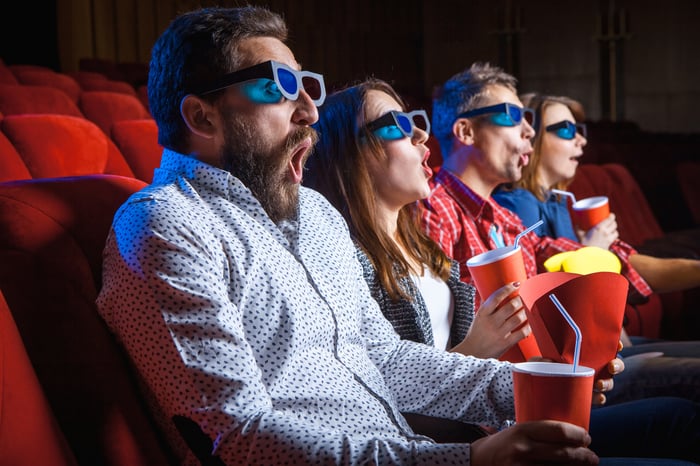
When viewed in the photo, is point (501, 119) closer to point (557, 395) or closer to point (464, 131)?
point (464, 131)

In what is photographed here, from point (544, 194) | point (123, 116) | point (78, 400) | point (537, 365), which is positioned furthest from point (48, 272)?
point (544, 194)

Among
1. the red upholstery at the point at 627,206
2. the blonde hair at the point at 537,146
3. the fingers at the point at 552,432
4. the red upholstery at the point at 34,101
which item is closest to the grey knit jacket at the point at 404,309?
the fingers at the point at 552,432

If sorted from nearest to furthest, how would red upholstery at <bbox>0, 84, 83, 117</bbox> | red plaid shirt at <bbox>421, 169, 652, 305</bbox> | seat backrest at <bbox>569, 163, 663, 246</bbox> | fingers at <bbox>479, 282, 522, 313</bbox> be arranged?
1. fingers at <bbox>479, 282, 522, 313</bbox>
2. red plaid shirt at <bbox>421, 169, 652, 305</bbox>
3. red upholstery at <bbox>0, 84, 83, 117</bbox>
4. seat backrest at <bbox>569, 163, 663, 246</bbox>

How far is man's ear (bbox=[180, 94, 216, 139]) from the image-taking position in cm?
72

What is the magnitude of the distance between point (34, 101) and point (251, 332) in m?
1.10

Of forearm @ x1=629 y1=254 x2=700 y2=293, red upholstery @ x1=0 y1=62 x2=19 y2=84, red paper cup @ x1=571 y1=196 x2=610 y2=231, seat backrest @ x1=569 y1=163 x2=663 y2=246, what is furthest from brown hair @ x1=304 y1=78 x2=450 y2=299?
red upholstery @ x1=0 y1=62 x2=19 y2=84

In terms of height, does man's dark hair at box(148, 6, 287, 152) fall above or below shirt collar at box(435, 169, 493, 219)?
above

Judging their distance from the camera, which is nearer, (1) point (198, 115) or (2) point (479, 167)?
(1) point (198, 115)

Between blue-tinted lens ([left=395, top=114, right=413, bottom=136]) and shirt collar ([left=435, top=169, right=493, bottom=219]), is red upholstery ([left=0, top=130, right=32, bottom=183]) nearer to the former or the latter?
blue-tinted lens ([left=395, top=114, right=413, bottom=136])

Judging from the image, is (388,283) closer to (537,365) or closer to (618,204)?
(537,365)

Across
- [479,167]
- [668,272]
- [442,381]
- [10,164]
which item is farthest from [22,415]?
[668,272]

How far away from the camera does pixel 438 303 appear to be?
40.5 inches

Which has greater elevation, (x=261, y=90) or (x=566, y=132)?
(x=261, y=90)

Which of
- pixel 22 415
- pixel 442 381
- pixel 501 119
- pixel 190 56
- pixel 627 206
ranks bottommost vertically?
pixel 627 206
